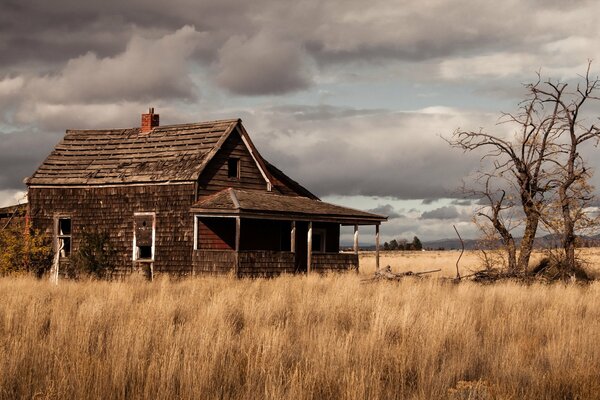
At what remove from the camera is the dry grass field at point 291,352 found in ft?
21.5

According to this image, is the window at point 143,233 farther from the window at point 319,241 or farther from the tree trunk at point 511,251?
the tree trunk at point 511,251

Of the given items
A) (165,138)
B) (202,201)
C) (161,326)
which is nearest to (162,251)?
(202,201)

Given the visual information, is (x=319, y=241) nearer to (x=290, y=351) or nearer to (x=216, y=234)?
(x=216, y=234)

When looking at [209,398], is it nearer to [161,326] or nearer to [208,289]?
[161,326]

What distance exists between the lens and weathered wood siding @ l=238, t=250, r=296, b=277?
78.9 ft

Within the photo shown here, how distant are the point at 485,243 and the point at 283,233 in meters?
7.79

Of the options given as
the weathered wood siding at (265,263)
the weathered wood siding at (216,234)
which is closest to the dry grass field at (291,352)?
the weathered wood siding at (265,263)

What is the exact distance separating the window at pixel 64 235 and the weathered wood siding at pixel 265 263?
793cm

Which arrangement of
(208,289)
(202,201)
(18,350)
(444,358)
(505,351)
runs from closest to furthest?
(18,350), (444,358), (505,351), (208,289), (202,201)

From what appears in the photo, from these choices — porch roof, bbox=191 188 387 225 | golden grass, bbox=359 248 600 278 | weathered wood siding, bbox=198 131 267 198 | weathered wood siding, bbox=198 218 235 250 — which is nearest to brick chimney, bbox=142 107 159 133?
weathered wood siding, bbox=198 131 267 198

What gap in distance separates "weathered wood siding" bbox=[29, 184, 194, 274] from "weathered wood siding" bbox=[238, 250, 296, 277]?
255 cm

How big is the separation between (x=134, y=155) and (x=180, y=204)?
12.7 ft

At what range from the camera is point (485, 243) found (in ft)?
86.5

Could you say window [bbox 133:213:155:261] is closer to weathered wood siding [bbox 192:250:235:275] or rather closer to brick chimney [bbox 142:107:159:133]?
weathered wood siding [bbox 192:250:235:275]
